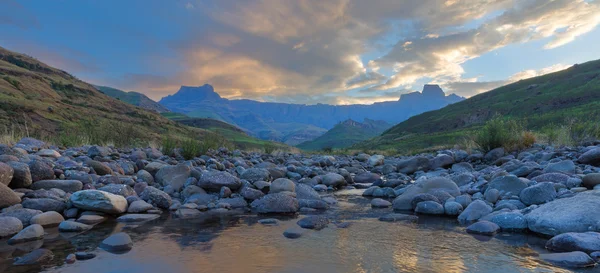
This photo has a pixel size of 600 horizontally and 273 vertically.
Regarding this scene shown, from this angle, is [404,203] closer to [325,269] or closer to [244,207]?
[244,207]

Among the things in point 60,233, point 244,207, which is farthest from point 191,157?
point 60,233

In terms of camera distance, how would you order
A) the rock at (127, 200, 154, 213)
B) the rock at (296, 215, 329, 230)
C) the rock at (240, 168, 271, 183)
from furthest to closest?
1. the rock at (240, 168, 271, 183)
2. the rock at (127, 200, 154, 213)
3. the rock at (296, 215, 329, 230)

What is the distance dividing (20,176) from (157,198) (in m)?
2.74

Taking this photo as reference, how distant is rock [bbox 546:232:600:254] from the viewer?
476cm

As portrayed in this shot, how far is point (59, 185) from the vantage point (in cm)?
775

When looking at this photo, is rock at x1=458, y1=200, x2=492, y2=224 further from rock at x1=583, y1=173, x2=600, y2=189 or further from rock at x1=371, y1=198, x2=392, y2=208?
rock at x1=583, y1=173, x2=600, y2=189

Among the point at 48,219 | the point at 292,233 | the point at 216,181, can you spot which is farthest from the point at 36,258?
the point at 216,181

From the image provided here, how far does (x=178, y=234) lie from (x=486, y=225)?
5373 millimetres

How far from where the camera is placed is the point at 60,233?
5.75m

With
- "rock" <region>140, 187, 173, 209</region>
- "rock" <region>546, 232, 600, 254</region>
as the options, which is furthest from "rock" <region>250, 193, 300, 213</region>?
"rock" <region>546, 232, 600, 254</region>

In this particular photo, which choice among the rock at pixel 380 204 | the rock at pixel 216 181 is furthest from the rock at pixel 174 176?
the rock at pixel 380 204

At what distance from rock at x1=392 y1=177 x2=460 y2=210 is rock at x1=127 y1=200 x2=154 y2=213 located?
576 centimetres

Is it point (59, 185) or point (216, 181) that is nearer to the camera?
point (59, 185)

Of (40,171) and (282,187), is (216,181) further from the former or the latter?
(40,171)
